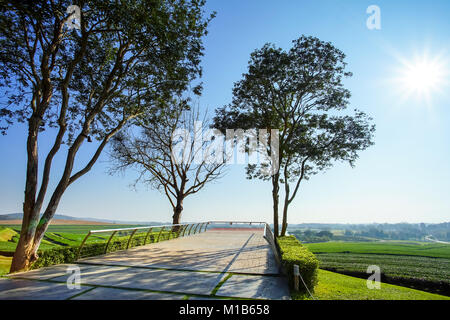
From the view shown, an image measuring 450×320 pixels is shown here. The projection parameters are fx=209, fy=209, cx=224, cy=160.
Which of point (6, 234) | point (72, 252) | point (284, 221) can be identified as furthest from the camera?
point (6, 234)

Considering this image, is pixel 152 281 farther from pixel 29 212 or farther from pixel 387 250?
pixel 387 250

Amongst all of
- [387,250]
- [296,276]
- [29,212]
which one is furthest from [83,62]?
[387,250]

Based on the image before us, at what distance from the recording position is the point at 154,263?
23.2 feet

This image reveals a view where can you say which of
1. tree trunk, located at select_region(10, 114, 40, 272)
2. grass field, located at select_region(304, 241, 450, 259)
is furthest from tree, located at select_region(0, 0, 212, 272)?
grass field, located at select_region(304, 241, 450, 259)

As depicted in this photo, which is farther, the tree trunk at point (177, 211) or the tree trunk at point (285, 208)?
the tree trunk at point (177, 211)

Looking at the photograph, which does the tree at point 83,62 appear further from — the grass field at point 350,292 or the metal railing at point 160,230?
the grass field at point 350,292

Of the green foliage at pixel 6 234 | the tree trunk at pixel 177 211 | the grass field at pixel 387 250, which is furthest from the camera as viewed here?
the grass field at pixel 387 250

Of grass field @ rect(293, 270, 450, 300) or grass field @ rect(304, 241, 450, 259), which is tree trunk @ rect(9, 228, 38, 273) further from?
grass field @ rect(304, 241, 450, 259)

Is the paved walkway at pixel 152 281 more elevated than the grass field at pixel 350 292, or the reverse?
the paved walkway at pixel 152 281

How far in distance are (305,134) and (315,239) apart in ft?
246

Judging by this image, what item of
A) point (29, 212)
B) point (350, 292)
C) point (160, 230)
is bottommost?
point (350, 292)

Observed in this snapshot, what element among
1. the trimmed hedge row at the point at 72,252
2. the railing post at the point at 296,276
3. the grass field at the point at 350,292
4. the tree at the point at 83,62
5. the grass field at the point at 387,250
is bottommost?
the grass field at the point at 387,250

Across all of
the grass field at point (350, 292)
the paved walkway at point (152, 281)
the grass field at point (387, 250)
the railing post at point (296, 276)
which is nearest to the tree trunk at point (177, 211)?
the paved walkway at point (152, 281)

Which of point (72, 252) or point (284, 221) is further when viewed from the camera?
point (284, 221)
